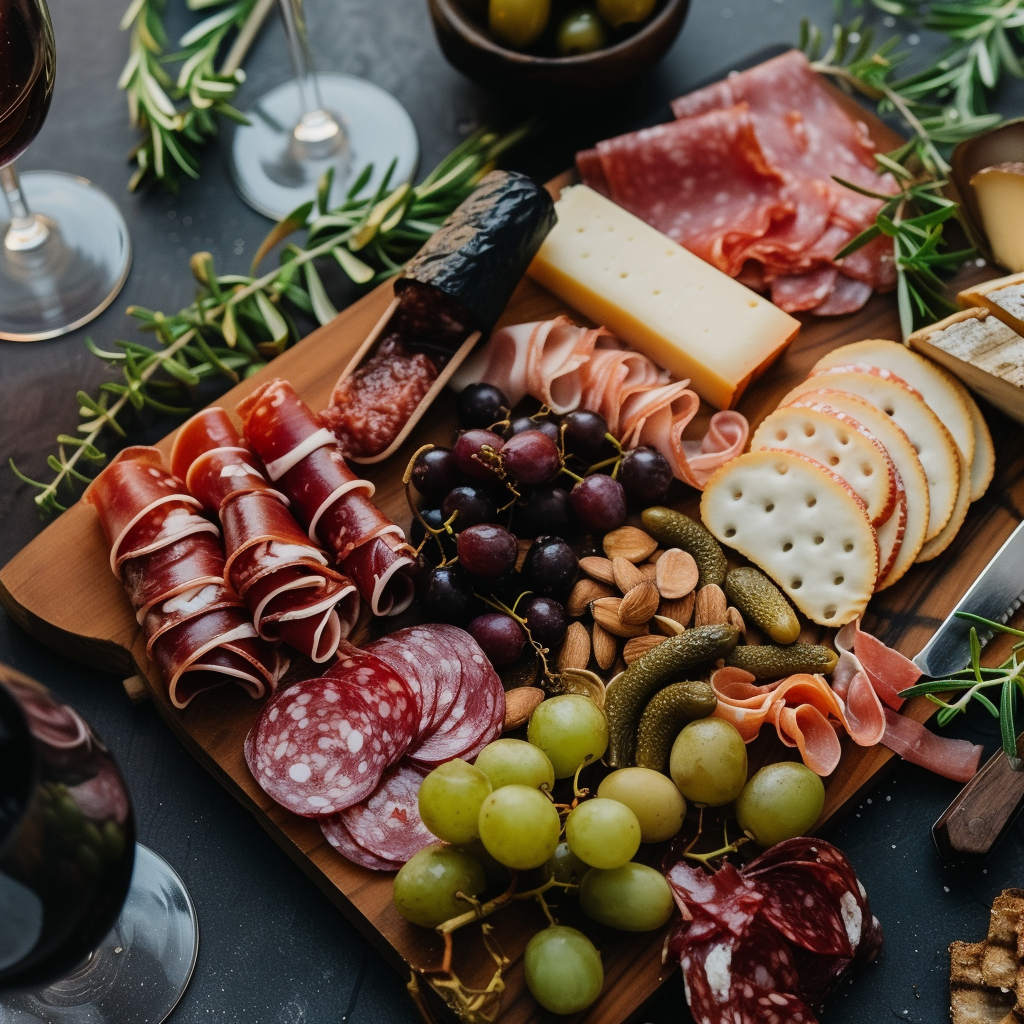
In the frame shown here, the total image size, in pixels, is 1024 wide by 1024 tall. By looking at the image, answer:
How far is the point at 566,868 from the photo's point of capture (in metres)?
1.20

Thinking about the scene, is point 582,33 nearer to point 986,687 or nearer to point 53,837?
point 986,687

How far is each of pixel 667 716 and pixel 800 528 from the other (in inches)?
12.7

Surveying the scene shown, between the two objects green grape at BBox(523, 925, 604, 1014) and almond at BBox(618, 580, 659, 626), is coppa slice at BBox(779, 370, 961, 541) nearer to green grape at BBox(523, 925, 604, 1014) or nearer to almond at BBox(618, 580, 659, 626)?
almond at BBox(618, 580, 659, 626)

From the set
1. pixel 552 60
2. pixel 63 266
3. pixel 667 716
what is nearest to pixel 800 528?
pixel 667 716

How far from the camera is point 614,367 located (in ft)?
4.89

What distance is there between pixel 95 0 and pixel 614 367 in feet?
3.90

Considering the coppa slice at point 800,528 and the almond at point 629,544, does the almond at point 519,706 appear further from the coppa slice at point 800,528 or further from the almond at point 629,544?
the coppa slice at point 800,528

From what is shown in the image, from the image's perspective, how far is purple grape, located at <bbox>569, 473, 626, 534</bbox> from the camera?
139 cm

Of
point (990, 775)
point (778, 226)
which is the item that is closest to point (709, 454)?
point (778, 226)

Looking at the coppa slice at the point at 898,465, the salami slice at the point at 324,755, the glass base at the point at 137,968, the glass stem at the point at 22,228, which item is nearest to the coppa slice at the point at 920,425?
the coppa slice at the point at 898,465

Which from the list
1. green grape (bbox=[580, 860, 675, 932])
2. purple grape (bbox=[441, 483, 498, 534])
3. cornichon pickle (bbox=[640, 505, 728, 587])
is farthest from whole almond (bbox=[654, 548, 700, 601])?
green grape (bbox=[580, 860, 675, 932])

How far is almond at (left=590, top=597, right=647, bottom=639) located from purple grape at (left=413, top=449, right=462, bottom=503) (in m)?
0.24

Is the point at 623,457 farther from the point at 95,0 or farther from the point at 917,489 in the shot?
the point at 95,0

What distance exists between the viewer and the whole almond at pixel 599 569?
1384mm
